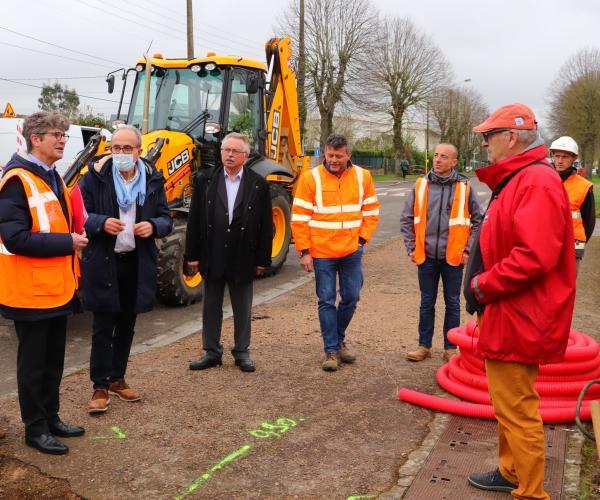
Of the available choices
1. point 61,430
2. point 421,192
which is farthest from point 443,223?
point 61,430

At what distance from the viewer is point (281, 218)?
10547 mm

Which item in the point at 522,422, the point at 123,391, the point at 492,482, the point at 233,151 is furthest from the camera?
the point at 233,151

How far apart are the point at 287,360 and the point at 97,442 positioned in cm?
216

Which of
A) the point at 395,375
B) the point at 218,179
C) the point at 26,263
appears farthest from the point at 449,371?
the point at 26,263

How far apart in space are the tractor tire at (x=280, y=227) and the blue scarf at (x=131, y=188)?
5.41 metres

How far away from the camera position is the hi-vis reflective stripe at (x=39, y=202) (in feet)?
13.0

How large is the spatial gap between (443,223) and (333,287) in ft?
3.52

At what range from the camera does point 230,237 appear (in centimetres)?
559

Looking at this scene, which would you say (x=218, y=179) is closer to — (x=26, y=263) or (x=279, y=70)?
(x=26, y=263)

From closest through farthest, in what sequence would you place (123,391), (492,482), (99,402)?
(492,482) → (99,402) → (123,391)

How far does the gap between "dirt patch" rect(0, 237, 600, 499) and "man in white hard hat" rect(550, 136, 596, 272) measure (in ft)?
5.67

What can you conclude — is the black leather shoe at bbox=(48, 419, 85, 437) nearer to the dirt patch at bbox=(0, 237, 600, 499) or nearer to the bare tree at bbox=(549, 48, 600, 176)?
the dirt patch at bbox=(0, 237, 600, 499)

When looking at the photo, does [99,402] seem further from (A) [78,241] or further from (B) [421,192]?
(B) [421,192]

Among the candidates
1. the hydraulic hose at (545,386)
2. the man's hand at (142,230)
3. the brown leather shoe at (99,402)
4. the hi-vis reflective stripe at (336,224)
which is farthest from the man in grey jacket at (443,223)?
the brown leather shoe at (99,402)
